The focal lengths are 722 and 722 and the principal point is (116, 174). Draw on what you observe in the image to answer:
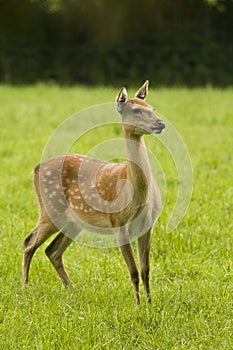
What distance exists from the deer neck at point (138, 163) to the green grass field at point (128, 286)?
0.83m

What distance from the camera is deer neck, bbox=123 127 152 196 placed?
4758 millimetres

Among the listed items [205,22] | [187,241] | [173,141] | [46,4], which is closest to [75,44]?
[46,4]

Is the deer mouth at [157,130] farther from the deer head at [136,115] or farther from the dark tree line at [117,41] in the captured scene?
the dark tree line at [117,41]

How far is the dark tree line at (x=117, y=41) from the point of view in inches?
906

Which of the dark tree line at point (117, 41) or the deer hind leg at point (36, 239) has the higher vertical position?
the deer hind leg at point (36, 239)

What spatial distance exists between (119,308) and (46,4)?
67.8 feet

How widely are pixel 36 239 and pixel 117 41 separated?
19.2 m

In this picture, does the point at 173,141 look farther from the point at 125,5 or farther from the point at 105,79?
the point at 125,5

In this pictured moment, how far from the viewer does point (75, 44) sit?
24547mm

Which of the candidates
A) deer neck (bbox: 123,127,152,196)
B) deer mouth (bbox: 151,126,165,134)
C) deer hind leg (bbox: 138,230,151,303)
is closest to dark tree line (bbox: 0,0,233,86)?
deer hind leg (bbox: 138,230,151,303)

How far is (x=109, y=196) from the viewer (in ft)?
16.7

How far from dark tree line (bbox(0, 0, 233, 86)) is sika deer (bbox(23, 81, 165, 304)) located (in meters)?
17.3

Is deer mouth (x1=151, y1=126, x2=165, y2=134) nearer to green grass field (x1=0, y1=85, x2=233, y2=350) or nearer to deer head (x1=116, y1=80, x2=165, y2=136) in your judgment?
Answer: deer head (x1=116, y1=80, x2=165, y2=136)

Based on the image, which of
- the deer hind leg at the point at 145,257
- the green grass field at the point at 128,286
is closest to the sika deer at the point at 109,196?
the deer hind leg at the point at 145,257
